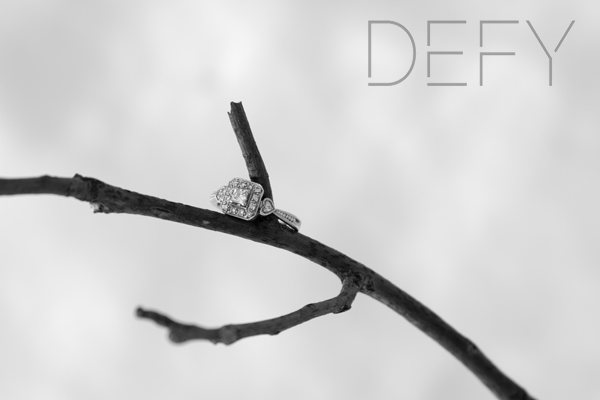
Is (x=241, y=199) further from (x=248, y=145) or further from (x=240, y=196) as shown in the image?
(x=248, y=145)

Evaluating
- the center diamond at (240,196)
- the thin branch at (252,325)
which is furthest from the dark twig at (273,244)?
the center diamond at (240,196)

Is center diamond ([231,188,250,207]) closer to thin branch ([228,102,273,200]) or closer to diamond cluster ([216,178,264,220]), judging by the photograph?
diamond cluster ([216,178,264,220])

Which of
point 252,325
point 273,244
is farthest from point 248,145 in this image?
point 252,325

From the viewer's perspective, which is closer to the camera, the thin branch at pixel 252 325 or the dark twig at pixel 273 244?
the thin branch at pixel 252 325

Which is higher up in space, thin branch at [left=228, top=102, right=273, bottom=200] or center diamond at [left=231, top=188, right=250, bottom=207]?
thin branch at [left=228, top=102, right=273, bottom=200]

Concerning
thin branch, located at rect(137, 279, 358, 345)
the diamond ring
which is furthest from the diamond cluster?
thin branch, located at rect(137, 279, 358, 345)

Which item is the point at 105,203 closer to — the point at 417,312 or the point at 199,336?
the point at 199,336

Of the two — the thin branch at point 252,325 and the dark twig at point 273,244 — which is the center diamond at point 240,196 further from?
the thin branch at point 252,325
